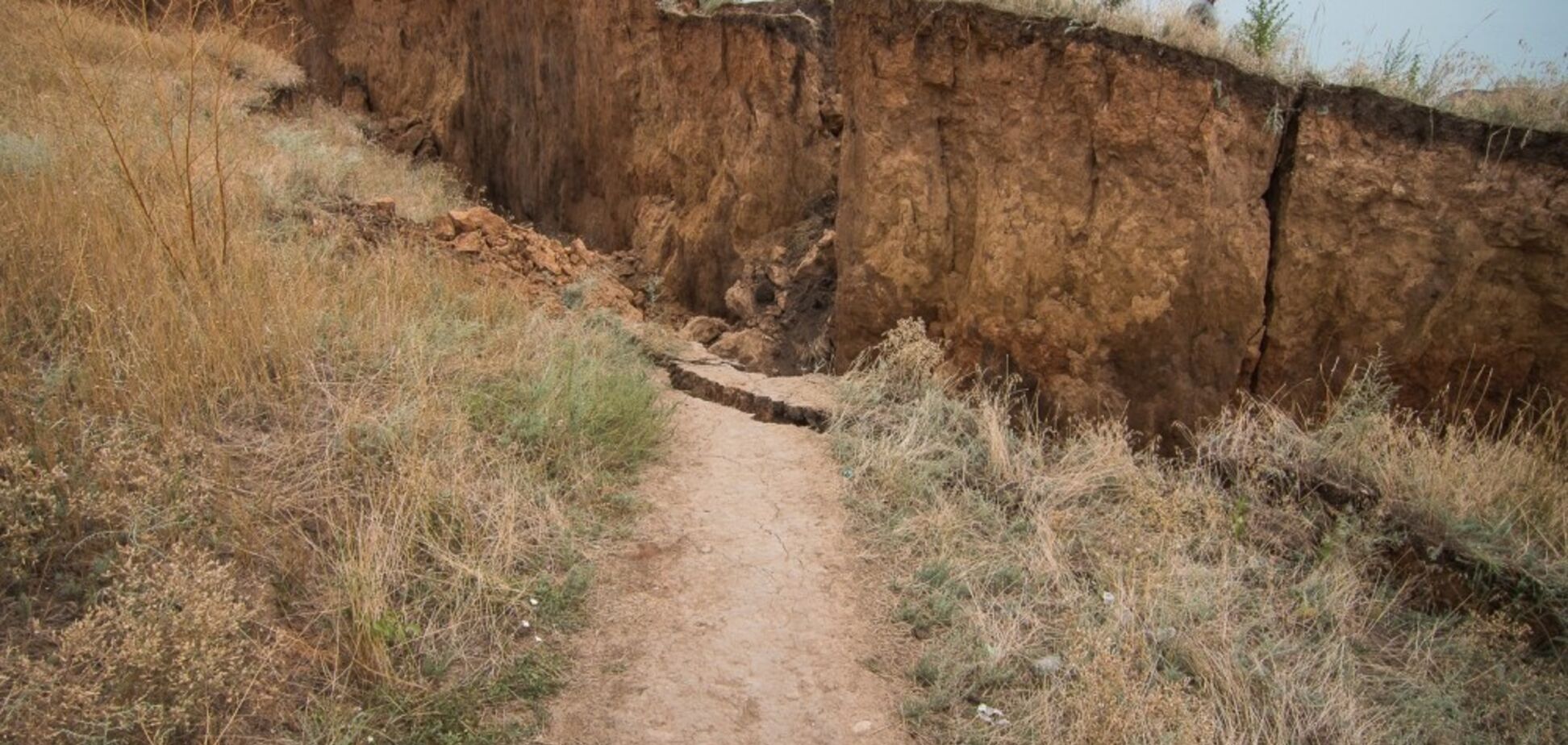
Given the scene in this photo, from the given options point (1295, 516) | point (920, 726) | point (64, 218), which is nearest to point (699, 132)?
point (64, 218)

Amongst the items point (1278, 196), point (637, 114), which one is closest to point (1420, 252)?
point (1278, 196)

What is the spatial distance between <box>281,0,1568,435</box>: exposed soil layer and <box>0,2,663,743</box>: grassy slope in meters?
2.03

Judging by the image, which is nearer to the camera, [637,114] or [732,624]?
[732,624]

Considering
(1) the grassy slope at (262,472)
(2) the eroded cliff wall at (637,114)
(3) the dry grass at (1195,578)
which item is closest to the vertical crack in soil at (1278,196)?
(3) the dry grass at (1195,578)

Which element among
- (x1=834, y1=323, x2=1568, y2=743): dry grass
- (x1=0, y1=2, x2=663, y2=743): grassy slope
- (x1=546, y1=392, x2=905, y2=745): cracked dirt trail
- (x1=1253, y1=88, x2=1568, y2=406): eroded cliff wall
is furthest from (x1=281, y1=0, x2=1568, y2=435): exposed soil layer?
(x1=0, y1=2, x2=663, y2=743): grassy slope

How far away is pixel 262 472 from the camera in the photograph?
3766 millimetres

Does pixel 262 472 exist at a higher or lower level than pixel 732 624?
higher

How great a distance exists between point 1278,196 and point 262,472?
4.94 metres

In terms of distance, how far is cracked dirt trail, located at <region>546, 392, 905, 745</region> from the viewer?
3.35m

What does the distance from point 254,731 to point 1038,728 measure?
94.1 inches

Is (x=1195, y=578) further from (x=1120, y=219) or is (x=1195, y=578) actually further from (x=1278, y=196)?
(x=1278, y=196)

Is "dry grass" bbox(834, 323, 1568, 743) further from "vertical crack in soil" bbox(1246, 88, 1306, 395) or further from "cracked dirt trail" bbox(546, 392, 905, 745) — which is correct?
"vertical crack in soil" bbox(1246, 88, 1306, 395)

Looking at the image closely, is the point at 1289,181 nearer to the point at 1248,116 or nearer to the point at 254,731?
the point at 1248,116

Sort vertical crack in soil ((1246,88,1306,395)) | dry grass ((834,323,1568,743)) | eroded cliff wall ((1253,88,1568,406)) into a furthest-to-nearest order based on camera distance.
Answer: vertical crack in soil ((1246,88,1306,395)) < eroded cliff wall ((1253,88,1568,406)) < dry grass ((834,323,1568,743))
